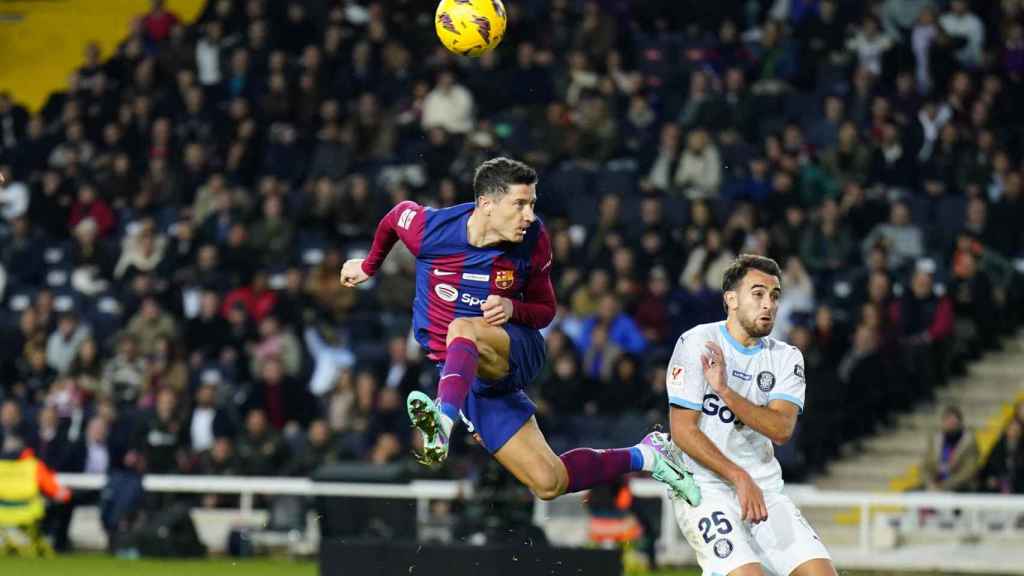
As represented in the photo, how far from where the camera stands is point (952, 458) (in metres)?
14.8

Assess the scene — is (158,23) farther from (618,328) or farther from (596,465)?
(596,465)

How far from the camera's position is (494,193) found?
827 centimetres

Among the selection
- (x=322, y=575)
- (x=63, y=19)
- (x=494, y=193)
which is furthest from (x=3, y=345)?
(x=494, y=193)

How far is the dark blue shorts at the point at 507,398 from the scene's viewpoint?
8500mm

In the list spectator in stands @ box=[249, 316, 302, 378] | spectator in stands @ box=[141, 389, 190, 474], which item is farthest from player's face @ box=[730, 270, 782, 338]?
spectator in stands @ box=[249, 316, 302, 378]

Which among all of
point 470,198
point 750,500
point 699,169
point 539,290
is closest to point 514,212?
point 539,290

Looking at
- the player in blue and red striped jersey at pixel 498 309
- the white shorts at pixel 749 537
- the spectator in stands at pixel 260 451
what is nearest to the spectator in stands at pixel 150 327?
the spectator in stands at pixel 260 451

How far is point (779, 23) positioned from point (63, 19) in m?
9.95

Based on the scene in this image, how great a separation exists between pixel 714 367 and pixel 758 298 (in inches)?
13.6

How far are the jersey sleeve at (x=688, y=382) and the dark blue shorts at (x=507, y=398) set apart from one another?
102 centimetres

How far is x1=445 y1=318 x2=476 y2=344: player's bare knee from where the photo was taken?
825 cm

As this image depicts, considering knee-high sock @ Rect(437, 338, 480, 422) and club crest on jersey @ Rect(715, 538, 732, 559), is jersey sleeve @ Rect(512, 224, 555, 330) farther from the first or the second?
club crest on jersey @ Rect(715, 538, 732, 559)

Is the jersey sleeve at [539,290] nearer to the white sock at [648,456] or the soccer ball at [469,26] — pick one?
the white sock at [648,456]

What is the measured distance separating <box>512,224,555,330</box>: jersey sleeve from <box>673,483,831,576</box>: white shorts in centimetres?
131
